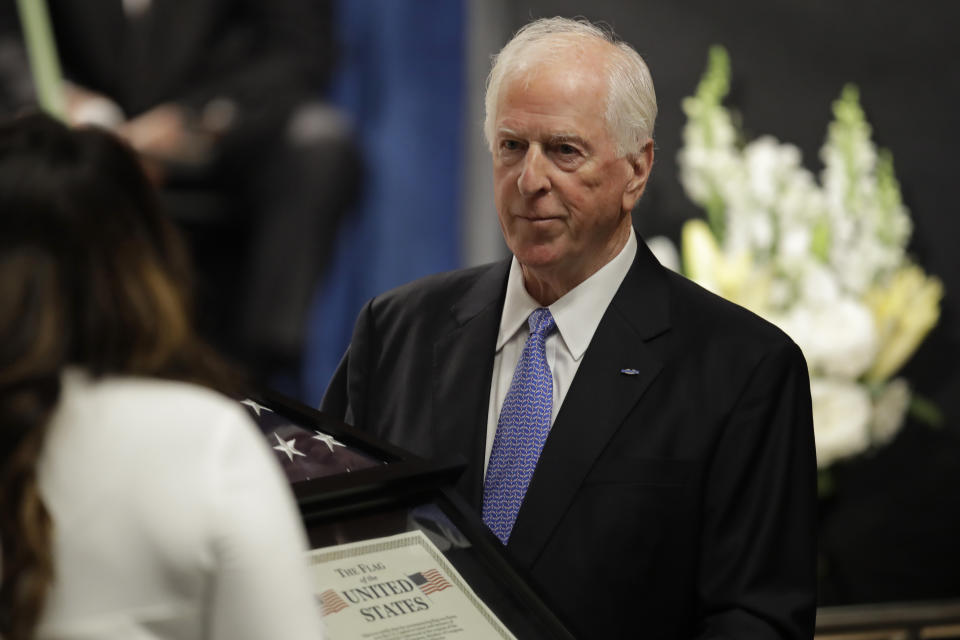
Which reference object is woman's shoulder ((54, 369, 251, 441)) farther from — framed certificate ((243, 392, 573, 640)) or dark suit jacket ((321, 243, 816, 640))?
dark suit jacket ((321, 243, 816, 640))

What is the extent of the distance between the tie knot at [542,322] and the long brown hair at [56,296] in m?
1.18

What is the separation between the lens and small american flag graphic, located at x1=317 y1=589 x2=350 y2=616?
1.74m

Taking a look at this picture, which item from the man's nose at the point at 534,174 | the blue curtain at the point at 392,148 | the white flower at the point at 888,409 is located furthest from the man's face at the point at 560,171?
the blue curtain at the point at 392,148

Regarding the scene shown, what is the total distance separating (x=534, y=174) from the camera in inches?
90.0

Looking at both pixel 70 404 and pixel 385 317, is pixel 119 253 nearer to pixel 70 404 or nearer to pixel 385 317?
pixel 70 404

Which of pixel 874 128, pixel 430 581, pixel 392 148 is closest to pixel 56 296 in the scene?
pixel 430 581

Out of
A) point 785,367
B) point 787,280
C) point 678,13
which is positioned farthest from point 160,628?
point 678,13

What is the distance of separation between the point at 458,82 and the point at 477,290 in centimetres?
209

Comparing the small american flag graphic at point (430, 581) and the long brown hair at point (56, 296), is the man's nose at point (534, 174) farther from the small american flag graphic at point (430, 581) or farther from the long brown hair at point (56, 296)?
the long brown hair at point (56, 296)

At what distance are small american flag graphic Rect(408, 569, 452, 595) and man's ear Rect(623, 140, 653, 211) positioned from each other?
85 cm

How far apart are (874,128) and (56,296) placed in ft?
13.1

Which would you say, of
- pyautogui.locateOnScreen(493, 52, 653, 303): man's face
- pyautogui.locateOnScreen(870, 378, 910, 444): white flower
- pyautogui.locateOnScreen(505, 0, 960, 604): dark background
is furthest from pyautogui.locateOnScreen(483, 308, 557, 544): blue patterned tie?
pyautogui.locateOnScreen(505, 0, 960, 604): dark background

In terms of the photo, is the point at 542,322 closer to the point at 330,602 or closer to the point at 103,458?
the point at 330,602

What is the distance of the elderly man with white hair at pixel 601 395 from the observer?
2111 millimetres
